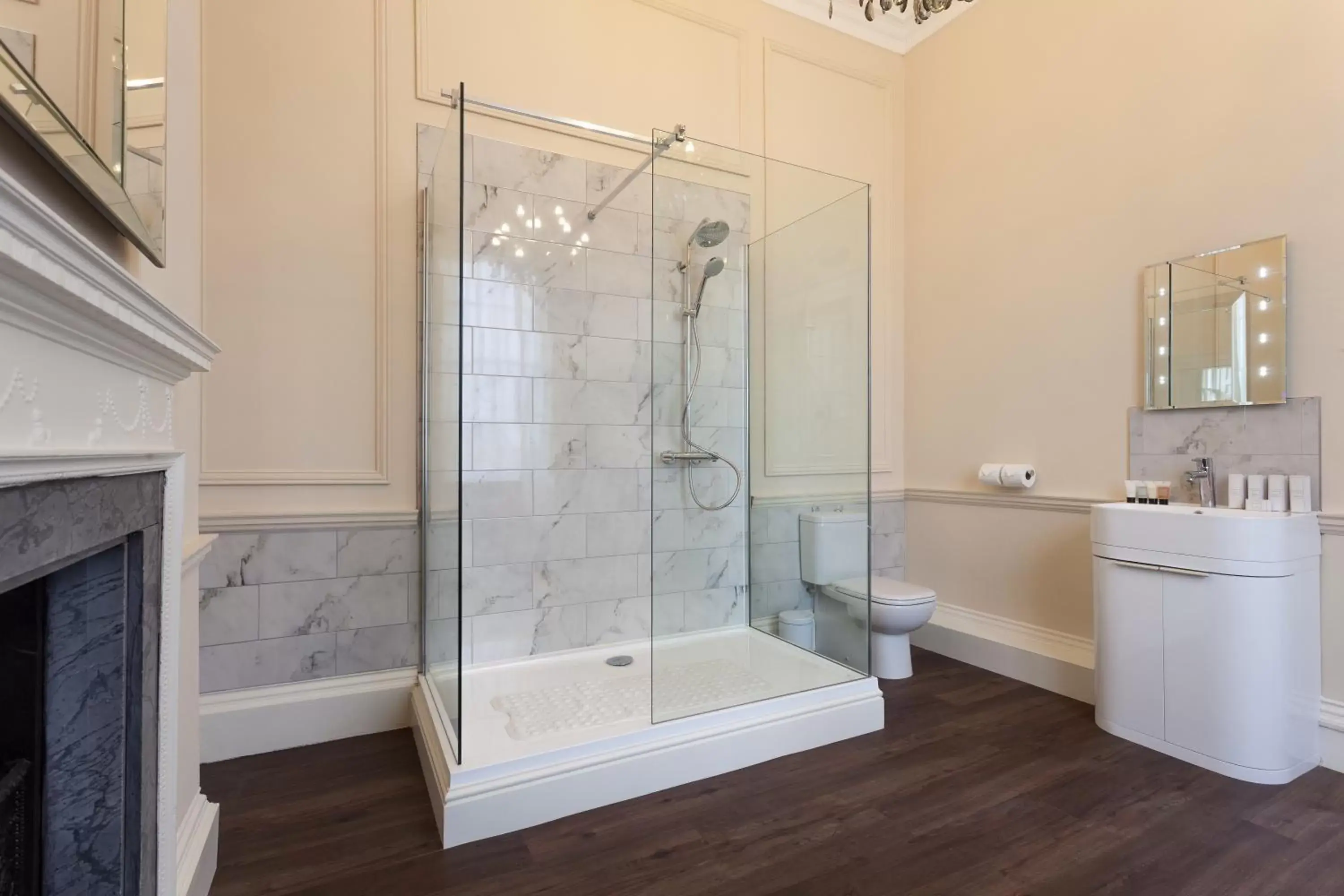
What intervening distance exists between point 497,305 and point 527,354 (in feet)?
0.76

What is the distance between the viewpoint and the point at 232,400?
228cm

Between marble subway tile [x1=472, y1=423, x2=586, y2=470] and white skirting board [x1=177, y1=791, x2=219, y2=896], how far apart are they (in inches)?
55.2

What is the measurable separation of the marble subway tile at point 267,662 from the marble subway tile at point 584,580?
2.61 ft

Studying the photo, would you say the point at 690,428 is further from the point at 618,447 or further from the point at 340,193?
the point at 340,193

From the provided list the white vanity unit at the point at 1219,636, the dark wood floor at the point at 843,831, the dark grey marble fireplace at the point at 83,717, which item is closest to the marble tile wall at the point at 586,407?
the dark wood floor at the point at 843,831

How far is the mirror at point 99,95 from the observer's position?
67 centimetres

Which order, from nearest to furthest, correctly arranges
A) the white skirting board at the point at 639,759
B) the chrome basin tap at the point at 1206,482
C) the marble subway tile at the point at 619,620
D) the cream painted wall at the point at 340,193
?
the white skirting board at the point at 639,759 < the cream painted wall at the point at 340,193 < the chrome basin tap at the point at 1206,482 < the marble subway tile at the point at 619,620

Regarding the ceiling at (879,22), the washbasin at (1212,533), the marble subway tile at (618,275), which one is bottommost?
the washbasin at (1212,533)

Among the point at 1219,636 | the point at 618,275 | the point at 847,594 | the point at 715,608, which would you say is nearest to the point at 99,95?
the point at 618,275

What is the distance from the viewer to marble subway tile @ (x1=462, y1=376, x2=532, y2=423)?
8.70 feet

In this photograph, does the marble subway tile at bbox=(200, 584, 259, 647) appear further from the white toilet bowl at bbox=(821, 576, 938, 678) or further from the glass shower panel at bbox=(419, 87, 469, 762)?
the white toilet bowl at bbox=(821, 576, 938, 678)

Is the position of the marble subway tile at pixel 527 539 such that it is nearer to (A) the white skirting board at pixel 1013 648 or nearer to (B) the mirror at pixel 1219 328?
(A) the white skirting board at pixel 1013 648

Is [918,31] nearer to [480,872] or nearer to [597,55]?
[597,55]

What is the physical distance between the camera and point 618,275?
9.58 feet
